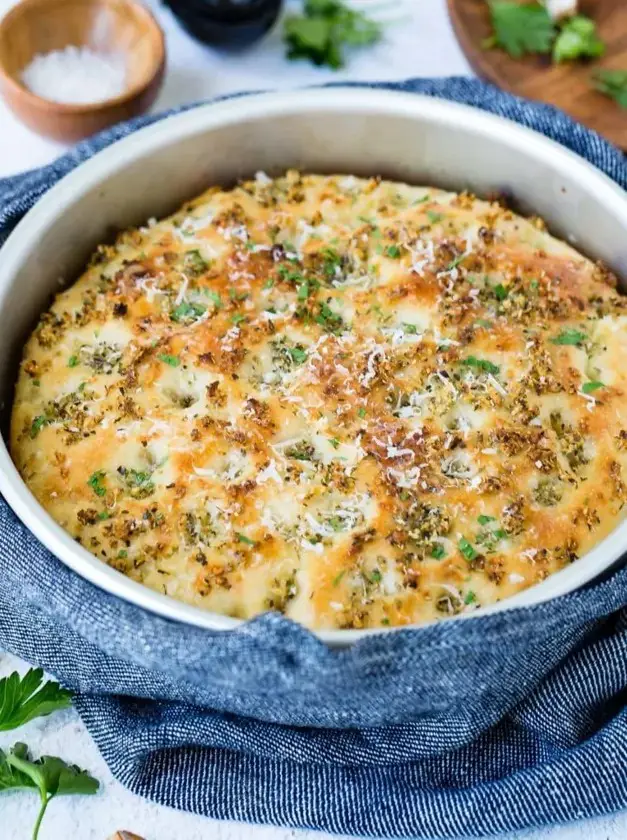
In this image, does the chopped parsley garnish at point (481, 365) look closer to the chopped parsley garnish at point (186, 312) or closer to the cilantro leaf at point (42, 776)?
the chopped parsley garnish at point (186, 312)

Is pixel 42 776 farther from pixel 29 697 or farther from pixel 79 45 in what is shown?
pixel 79 45

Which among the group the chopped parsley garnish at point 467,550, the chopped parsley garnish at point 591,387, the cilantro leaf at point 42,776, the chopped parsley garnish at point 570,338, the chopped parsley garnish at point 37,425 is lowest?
the cilantro leaf at point 42,776

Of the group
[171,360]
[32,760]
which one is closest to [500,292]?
[171,360]

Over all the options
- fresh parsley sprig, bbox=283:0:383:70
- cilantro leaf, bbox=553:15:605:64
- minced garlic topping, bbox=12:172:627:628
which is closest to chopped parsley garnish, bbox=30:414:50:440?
minced garlic topping, bbox=12:172:627:628

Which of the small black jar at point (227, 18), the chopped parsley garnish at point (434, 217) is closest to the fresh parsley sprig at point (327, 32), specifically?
the small black jar at point (227, 18)

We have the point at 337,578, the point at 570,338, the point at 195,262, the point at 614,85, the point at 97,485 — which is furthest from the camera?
the point at 614,85

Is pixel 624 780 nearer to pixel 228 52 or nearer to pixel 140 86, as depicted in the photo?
pixel 140 86
